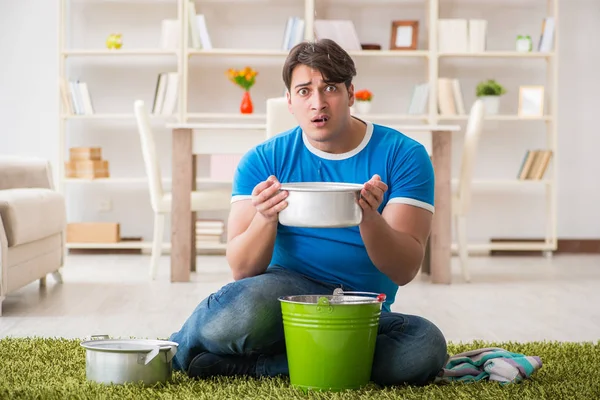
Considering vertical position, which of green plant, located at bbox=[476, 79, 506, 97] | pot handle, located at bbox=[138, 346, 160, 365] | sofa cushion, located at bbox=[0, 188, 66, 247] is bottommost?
pot handle, located at bbox=[138, 346, 160, 365]

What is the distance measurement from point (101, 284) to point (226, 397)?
249 cm

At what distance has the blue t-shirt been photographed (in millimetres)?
2055

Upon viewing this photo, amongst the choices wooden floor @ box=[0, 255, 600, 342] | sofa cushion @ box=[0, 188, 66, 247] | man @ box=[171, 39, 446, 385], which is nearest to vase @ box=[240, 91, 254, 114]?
wooden floor @ box=[0, 255, 600, 342]

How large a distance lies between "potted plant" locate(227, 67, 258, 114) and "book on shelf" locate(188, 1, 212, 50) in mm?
228

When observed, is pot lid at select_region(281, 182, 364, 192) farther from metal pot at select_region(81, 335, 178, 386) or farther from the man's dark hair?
metal pot at select_region(81, 335, 178, 386)

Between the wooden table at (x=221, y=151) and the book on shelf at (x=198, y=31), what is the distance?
5.03ft

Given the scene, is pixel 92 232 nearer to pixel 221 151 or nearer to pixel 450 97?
pixel 221 151

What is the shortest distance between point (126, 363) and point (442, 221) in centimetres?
261

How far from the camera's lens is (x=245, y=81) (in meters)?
5.78

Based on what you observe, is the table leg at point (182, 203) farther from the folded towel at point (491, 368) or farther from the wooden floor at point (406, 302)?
the folded towel at point (491, 368)

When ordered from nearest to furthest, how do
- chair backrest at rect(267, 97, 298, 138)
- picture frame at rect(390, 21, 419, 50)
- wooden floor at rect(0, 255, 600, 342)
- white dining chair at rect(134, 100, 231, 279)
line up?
wooden floor at rect(0, 255, 600, 342) → chair backrest at rect(267, 97, 298, 138) → white dining chair at rect(134, 100, 231, 279) → picture frame at rect(390, 21, 419, 50)

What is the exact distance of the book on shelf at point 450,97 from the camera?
19.1ft

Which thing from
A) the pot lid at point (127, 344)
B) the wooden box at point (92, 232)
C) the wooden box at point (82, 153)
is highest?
the wooden box at point (82, 153)

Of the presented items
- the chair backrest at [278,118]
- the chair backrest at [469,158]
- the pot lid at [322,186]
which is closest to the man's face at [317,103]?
the pot lid at [322,186]
